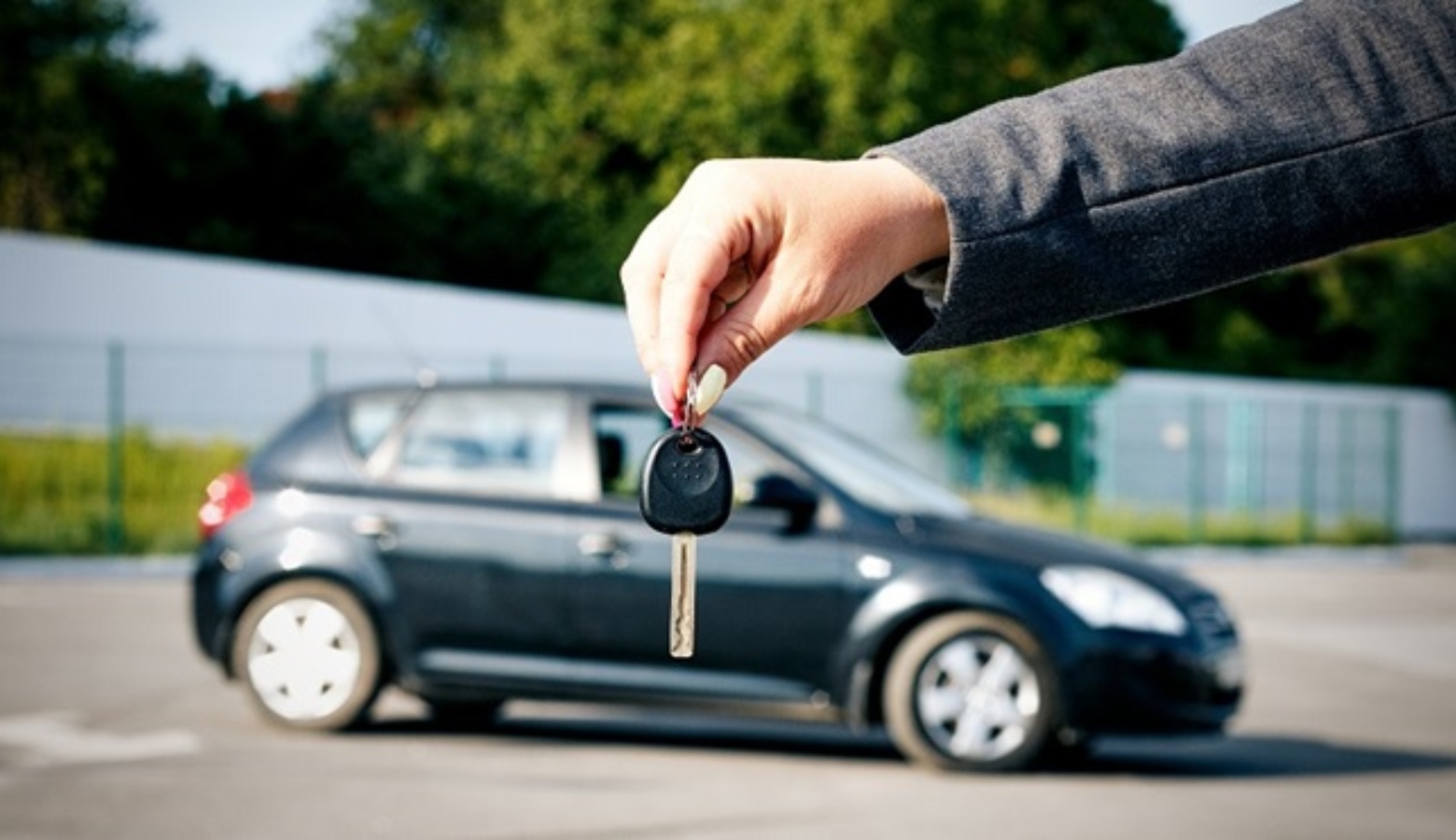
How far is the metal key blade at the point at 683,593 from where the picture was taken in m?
1.70

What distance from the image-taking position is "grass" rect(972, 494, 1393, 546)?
2822cm

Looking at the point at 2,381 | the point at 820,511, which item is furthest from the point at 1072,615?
the point at 2,381

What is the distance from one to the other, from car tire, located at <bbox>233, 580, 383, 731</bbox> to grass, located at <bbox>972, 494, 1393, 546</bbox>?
60.2ft

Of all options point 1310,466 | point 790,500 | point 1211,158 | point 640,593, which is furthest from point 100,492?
point 1211,158

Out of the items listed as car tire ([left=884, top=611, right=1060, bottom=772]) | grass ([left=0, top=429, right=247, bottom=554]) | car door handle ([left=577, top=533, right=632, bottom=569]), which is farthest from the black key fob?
grass ([left=0, top=429, right=247, bottom=554])

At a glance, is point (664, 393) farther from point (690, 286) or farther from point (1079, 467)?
point (1079, 467)

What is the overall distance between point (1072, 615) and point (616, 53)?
34.9 metres

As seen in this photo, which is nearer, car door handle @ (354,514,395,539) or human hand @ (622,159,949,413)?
human hand @ (622,159,949,413)

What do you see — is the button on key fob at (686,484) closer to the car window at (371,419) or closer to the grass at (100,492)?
the car window at (371,419)

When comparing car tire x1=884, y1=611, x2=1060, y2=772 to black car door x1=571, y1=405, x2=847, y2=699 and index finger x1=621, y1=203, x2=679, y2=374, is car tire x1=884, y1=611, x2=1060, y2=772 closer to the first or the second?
black car door x1=571, y1=405, x2=847, y2=699

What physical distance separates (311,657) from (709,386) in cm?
801

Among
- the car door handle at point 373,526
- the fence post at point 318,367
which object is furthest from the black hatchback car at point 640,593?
the fence post at point 318,367

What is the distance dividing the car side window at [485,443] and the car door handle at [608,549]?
396mm

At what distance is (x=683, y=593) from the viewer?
5.74ft
